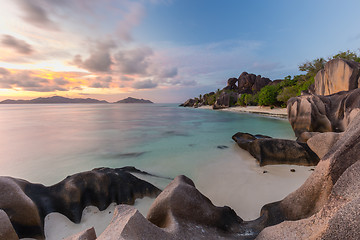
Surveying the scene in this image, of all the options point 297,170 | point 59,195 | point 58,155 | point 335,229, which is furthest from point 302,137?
point 58,155

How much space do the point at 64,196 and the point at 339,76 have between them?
20.0 metres

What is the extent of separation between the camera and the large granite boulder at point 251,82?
7700cm

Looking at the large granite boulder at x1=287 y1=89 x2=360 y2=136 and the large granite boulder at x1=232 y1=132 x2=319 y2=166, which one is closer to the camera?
the large granite boulder at x1=232 y1=132 x2=319 y2=166

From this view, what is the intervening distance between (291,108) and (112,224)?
15965 millimetres

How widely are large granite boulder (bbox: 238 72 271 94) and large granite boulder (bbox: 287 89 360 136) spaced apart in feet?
232

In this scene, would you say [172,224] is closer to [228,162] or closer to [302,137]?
[228,162]

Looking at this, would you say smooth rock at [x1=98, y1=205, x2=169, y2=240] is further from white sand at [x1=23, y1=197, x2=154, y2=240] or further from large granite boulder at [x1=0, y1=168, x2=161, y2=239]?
large granite boulder at [x1=0, y1=168, x2=161, y2=239]

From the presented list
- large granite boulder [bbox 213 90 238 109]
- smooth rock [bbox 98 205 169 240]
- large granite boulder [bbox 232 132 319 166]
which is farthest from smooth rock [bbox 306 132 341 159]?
large granite boulder [bbox 213 90 238 109]

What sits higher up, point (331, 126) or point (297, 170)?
point (331, 126)

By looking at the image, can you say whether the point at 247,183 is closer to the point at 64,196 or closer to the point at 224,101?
the point at 64,196

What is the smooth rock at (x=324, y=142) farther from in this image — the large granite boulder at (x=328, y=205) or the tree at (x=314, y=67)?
the tree at (x=314, y=67)

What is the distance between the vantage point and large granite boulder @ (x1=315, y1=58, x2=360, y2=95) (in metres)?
12.3

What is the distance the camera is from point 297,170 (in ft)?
18.4

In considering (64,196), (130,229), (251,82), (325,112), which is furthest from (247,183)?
(251,82)
